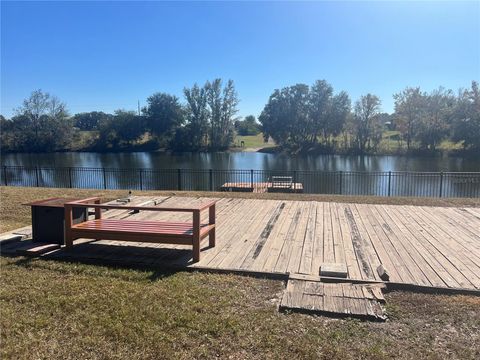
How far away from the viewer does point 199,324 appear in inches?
133

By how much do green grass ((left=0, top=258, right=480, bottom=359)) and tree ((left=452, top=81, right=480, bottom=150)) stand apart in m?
52.9

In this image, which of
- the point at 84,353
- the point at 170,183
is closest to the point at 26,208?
the point at 84,353

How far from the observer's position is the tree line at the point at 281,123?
52.2 metres

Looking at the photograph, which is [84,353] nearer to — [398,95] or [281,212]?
[281,212]

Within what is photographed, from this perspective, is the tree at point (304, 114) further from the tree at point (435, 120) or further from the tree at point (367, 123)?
the tree at point (435, 120)

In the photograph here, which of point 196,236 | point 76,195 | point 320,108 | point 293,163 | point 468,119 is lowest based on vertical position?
point 293,163

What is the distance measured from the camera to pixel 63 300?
12.5 feet

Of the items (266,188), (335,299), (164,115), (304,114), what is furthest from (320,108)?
(335,299)

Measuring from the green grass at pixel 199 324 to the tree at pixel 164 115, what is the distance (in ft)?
232

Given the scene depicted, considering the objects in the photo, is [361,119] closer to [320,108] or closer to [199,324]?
[320,108]

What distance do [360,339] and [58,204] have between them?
473 cm

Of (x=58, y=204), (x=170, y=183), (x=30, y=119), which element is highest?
(x=30, y=119)

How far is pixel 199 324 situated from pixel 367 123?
5631cm

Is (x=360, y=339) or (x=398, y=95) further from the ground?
(x=398, y=95)
